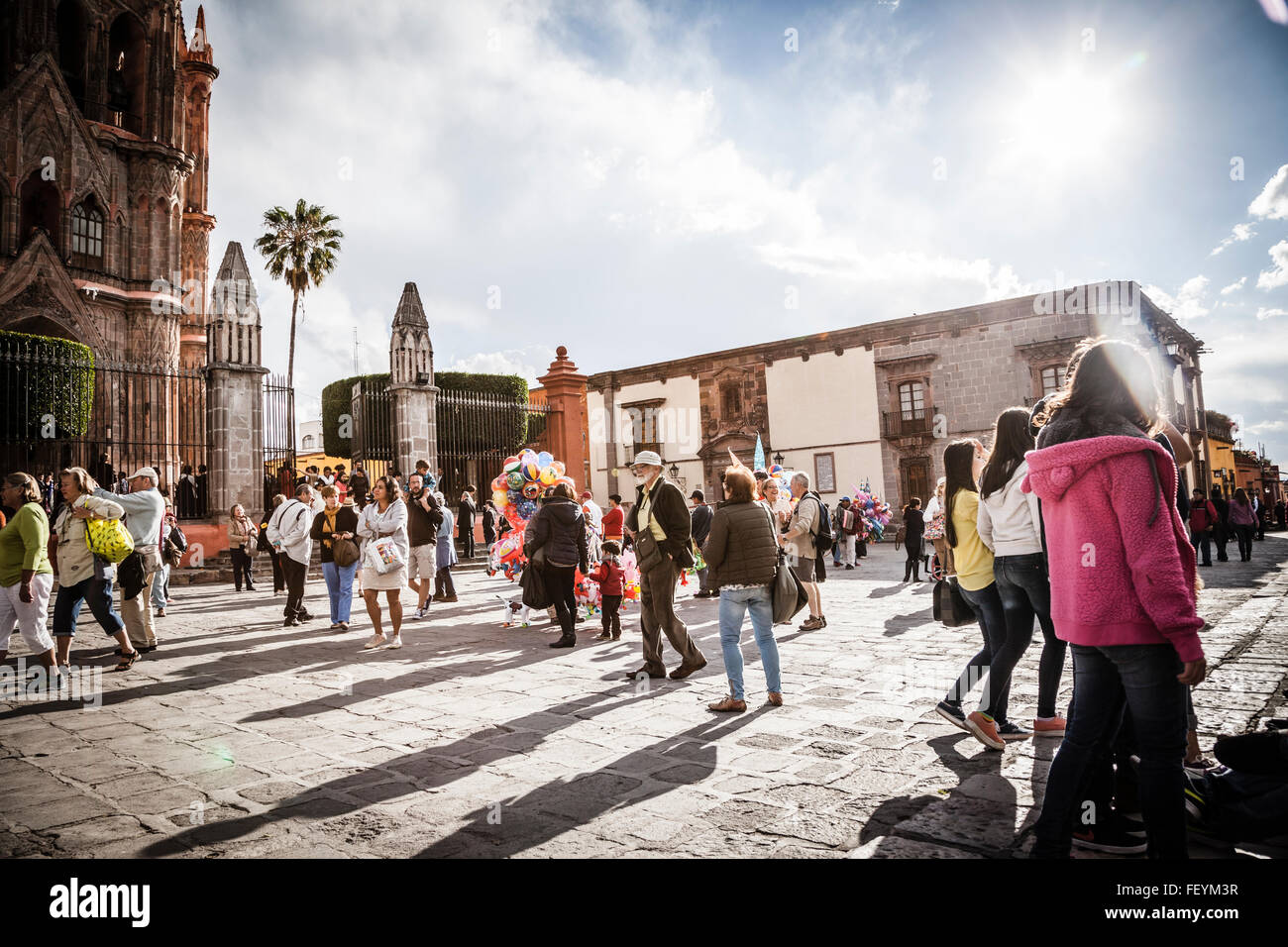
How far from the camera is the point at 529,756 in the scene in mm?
4047

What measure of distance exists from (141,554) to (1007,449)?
7.20 meters

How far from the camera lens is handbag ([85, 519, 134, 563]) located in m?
6.21

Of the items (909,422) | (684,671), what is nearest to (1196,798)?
(684,671)

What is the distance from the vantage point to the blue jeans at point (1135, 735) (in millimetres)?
2316

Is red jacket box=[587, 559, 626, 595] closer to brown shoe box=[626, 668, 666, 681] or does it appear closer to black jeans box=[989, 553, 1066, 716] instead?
brown shoe box=[626, 668, 666, 681]

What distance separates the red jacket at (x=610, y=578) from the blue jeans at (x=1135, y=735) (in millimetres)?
5936

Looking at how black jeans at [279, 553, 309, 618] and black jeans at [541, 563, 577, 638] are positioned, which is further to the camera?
black jeans at [279, 553, 309, 618]

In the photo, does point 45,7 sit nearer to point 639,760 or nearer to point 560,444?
point 560,444

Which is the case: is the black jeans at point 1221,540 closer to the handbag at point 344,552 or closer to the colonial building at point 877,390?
the colonial building at point 877,390

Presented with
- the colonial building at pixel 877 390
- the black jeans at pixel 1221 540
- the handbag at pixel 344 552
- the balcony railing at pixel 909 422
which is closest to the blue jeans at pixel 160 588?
the handbag at pixel 344 552

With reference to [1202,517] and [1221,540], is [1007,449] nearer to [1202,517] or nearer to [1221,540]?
[1202,517]

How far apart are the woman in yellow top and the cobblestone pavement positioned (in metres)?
0.19

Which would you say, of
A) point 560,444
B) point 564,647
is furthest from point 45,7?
point 564,647

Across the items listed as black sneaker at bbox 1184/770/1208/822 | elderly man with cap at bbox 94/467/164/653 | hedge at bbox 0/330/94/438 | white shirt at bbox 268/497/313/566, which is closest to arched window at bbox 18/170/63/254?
hedge at bbox 0/330/94/438
